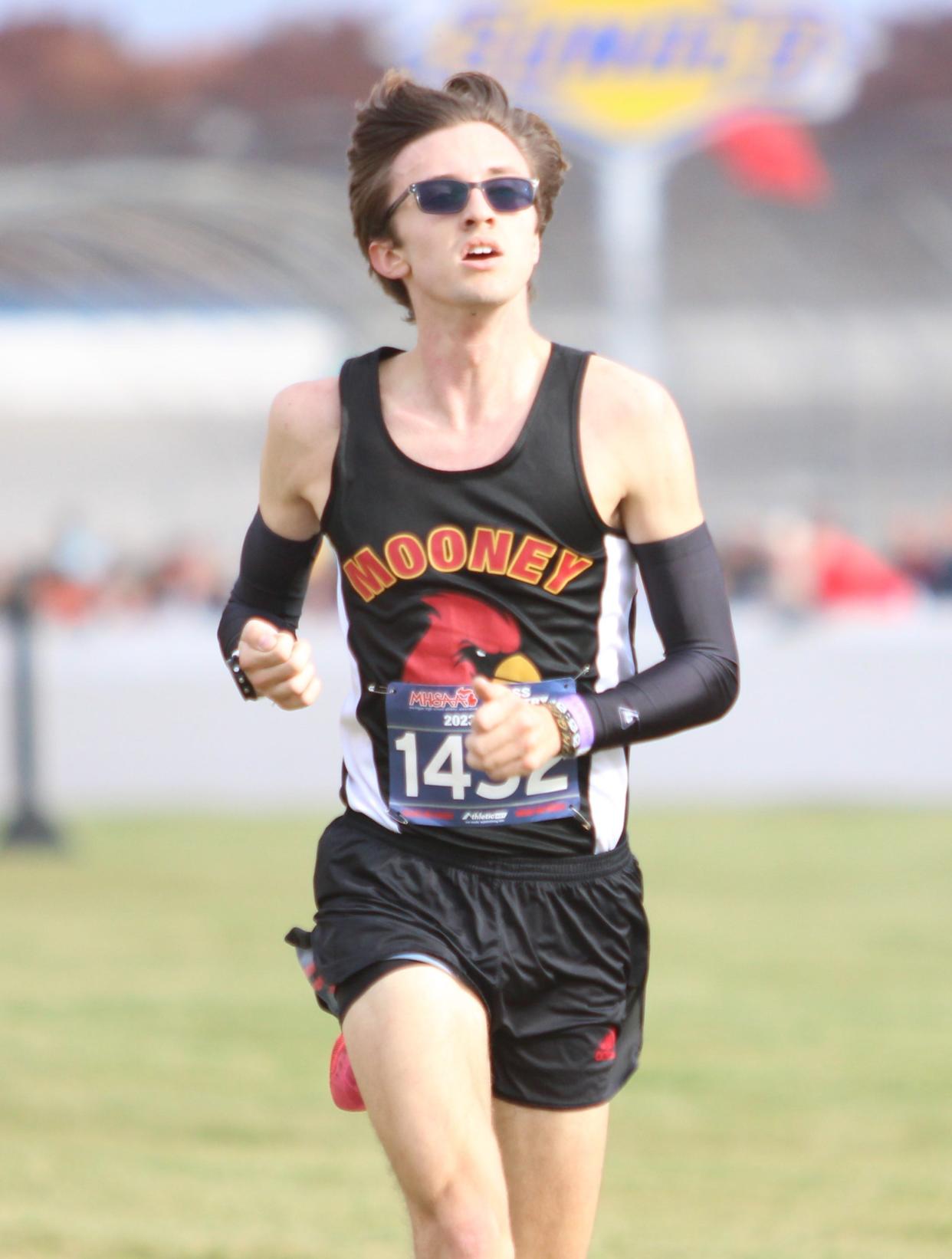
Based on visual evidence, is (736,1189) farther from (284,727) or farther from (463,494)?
(284,727)

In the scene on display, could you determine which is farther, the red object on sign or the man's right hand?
the red object on sign

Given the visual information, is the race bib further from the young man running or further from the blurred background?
the blurred background

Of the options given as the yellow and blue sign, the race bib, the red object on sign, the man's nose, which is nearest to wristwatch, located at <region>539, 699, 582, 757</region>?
the race bib

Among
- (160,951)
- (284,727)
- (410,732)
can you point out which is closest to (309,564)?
(410,732)

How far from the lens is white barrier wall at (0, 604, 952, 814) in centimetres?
1321

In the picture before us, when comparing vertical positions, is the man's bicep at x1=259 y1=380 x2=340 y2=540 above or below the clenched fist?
above

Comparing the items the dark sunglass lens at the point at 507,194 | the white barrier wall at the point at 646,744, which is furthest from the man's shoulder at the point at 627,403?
the white barrier wall at the point at 646,744

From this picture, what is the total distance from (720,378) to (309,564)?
80.0 feet

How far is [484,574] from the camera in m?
3.47

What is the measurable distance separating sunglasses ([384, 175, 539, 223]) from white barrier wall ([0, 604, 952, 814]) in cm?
960

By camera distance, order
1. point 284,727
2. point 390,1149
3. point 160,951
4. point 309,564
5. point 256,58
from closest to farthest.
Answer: point 390,1149
point 309,564
point 160,951
point 284,727
point 256,58

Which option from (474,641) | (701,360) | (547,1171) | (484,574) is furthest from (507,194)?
(701,360)

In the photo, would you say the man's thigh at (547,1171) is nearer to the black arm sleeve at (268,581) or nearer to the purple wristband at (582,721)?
the purple wristband at (582,721)

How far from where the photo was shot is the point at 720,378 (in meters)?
27.8
